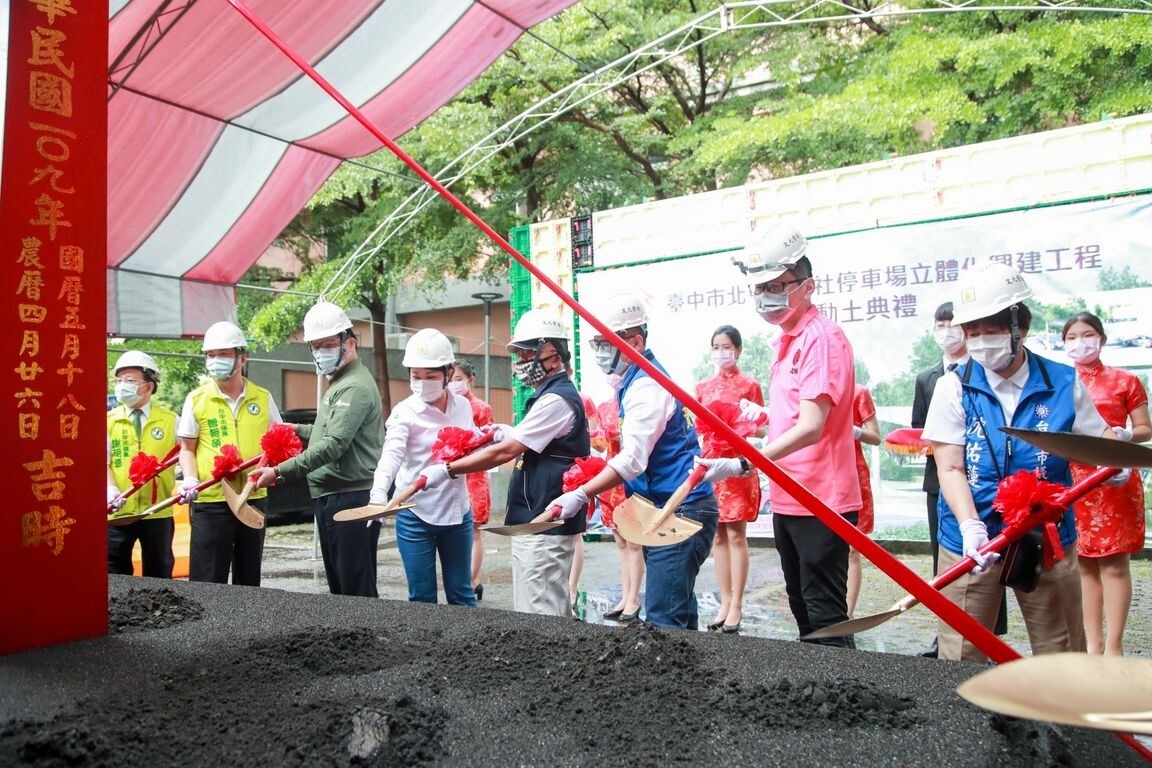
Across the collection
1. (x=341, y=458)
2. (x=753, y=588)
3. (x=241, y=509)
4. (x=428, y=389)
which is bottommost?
(x=753, y=588)

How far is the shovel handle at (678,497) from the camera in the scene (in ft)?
9.92

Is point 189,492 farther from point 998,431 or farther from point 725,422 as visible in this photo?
point 998,431

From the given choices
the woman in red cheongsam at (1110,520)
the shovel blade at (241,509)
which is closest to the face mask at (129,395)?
the shovel blade at (241,509)

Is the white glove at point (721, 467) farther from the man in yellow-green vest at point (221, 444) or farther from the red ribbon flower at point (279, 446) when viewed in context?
the man in yellow-green vest at point (221, 444)

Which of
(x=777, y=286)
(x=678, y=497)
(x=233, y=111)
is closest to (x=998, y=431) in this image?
(x=777, y=286)

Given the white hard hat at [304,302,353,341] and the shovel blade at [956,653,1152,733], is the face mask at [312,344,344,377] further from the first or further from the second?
the shovel blade at [956,653,1152,733]

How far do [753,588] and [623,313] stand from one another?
3.31m

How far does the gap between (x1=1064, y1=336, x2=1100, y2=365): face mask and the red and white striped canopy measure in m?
3.30

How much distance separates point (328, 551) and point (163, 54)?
2.79 meters

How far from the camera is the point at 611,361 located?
3.62 metres

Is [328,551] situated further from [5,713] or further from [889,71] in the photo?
[889,71]

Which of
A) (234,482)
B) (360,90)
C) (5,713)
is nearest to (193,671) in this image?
(5,713)

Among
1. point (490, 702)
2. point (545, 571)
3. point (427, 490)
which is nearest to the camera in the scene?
point (490, 702)

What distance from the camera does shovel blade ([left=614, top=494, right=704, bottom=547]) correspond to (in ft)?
9.79
